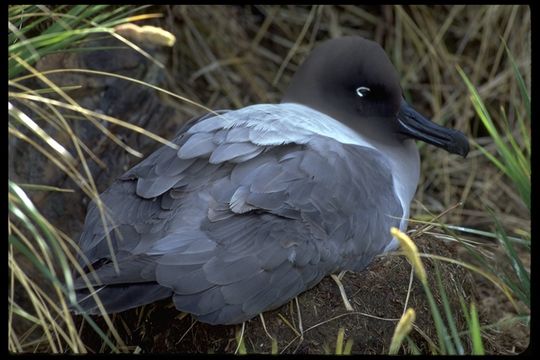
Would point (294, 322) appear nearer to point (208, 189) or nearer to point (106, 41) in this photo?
point (208, 189)

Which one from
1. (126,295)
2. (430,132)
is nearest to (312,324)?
(126,295)

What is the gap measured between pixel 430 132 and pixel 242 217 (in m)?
1.48

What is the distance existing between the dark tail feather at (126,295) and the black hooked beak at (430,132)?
1.89 meters

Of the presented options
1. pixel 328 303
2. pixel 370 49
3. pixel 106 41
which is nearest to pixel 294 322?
pixel 328 303

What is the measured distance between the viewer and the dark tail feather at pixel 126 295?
3.73m

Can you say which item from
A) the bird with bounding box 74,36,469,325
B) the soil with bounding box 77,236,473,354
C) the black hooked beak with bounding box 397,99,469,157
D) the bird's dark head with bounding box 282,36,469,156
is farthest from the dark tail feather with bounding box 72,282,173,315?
the black hooked beak with bounding box 397,99,469,157

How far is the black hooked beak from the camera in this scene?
5.06 metres

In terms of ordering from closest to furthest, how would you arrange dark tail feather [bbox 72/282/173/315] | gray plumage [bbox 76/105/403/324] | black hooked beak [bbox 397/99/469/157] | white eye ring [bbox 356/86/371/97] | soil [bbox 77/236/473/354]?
dark tail feather [bbox 72/282/173/315] → gray plumage [bbox 76/105/403/324] → soil [bbox 77/236/473/354] → black hooked beak [bbox 397/99/469/157] → white eye ring [bbox 356/86/371/97]

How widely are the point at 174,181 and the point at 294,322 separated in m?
0.81

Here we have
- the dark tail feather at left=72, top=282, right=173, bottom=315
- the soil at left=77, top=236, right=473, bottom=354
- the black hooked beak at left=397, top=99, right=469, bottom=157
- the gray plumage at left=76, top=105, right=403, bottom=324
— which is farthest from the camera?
the black hooked beak at left=397, top=99, right=469, bottom=157

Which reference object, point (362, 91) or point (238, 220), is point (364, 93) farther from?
point (238, 220)

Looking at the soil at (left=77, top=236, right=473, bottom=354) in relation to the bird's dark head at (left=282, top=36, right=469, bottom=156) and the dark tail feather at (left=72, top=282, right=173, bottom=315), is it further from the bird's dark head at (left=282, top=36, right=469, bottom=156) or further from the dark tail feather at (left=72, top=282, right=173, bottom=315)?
the bird's dark head at (left=282, top=36, right=469, bottom=156)

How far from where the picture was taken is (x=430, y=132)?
16.9ft

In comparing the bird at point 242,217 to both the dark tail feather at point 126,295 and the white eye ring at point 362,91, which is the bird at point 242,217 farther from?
the white eye ring at point 362,91
